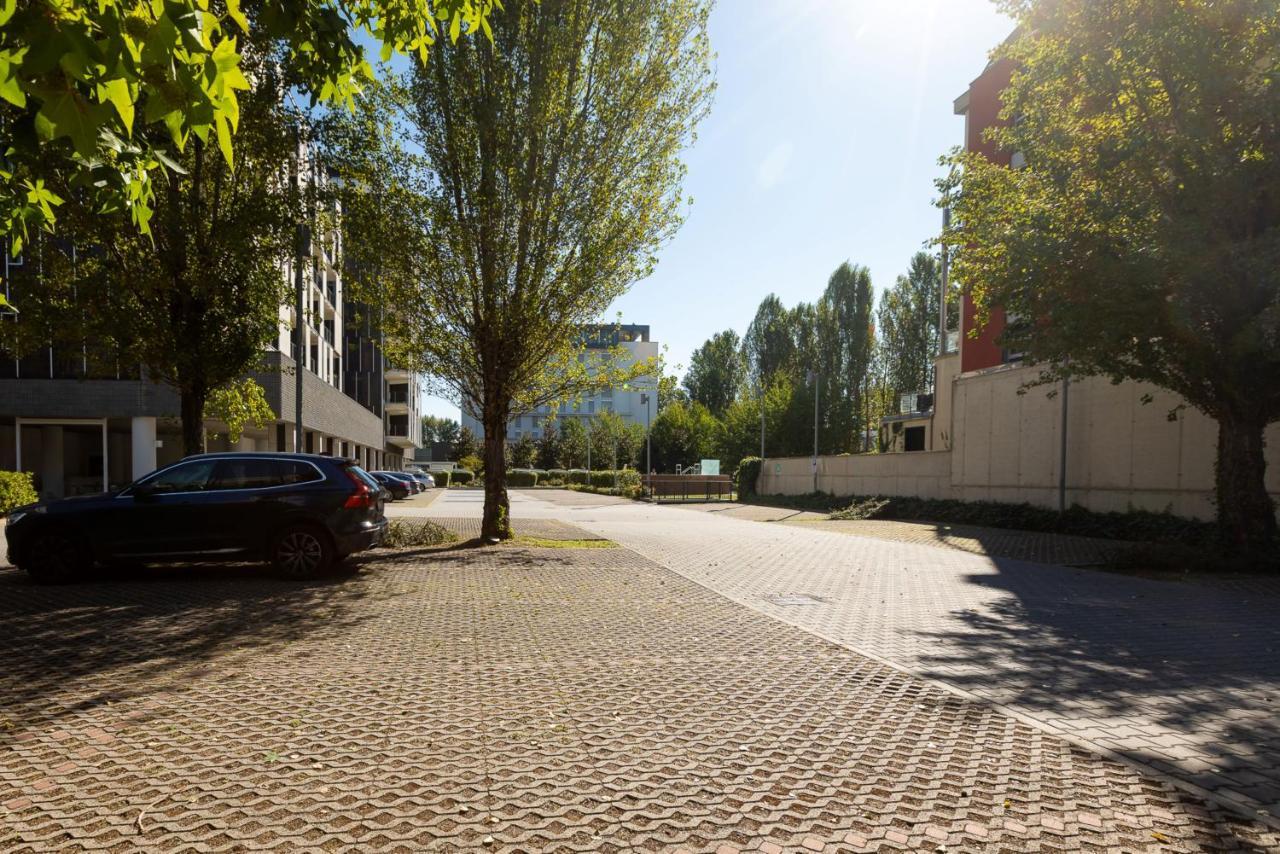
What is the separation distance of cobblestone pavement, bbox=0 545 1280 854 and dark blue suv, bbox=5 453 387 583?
7.50 ft

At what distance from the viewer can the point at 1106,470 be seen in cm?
1841

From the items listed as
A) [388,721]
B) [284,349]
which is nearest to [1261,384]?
[388,721]

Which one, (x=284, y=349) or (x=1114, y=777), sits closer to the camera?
(x=1114, y=777)

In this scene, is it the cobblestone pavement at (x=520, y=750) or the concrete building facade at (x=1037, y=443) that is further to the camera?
the concrete building facade at (x=1037, y=443)

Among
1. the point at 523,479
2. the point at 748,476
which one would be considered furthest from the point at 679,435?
the point at 748,476

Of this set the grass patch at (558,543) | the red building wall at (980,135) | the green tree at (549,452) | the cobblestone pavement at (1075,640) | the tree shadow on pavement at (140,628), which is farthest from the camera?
the green tree at (549,452)

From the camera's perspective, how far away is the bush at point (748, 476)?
41.5 metres

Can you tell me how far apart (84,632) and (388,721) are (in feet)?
12.7

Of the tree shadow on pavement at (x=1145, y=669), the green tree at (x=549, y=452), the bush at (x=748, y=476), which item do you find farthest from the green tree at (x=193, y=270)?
the green tree at (x=549, y=452)

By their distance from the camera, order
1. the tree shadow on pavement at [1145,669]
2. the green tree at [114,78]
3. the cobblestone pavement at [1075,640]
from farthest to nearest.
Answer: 1. the cobblestone pavement at [1075,640]
2. the tree shadow on pavement at [1145,669]
3. the green tree at [114,78]

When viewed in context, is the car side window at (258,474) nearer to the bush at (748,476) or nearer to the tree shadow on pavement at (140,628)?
the tree shadow on pavement at (140,628)

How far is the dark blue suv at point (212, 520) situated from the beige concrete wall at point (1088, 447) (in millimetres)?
12159

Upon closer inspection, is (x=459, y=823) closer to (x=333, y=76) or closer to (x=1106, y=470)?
(x=333, y=76)

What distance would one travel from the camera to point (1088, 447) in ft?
62.3
